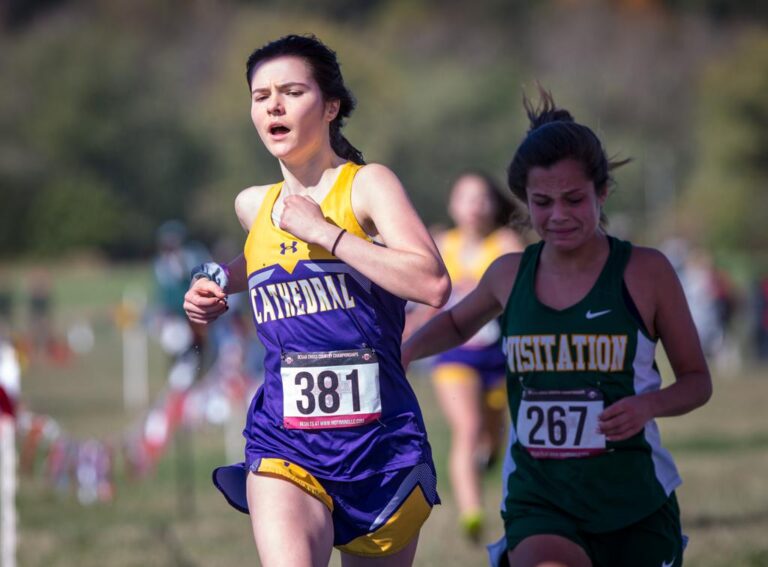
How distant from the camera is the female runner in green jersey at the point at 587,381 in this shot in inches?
143

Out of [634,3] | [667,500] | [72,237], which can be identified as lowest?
[667,500]

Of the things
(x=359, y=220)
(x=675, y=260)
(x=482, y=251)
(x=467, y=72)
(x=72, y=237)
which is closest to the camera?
(x=359, y=220)

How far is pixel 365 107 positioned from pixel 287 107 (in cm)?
5930

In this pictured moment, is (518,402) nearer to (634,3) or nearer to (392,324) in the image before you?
(392,324)

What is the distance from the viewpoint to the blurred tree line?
2132 inches

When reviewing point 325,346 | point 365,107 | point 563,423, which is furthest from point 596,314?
point 365,107

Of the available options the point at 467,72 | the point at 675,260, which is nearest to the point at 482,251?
the point at 675,260

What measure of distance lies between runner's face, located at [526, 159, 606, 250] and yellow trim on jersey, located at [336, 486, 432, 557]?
83 cm

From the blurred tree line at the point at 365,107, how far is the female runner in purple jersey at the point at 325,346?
4603 centimetres

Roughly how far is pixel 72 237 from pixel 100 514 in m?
51.0

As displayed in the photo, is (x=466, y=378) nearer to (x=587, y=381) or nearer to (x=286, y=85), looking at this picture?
(x=587, y=381)

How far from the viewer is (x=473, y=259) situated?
796cm

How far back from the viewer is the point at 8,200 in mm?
60125

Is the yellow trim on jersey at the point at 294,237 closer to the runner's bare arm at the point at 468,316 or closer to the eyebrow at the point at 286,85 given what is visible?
the eyebrow at the point at 286,85
